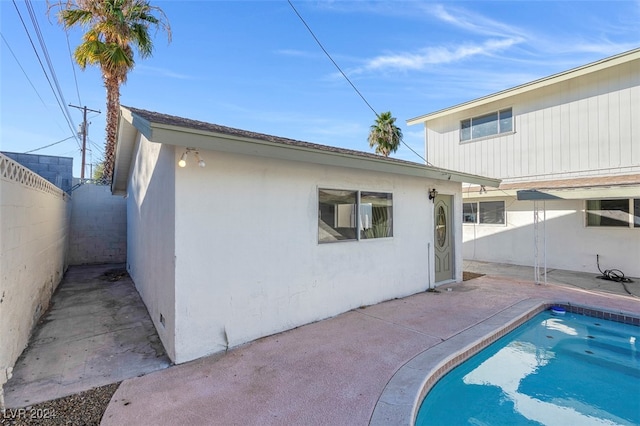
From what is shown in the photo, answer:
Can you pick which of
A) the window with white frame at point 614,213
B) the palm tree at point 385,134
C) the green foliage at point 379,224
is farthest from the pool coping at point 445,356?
the palm tree at point 385,134

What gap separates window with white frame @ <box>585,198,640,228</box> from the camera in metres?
9.12

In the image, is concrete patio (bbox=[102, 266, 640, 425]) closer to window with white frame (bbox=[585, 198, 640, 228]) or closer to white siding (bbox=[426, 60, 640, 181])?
window with white frame (bbox=[585, 198, 640, 228])

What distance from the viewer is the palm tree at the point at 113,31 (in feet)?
32.4

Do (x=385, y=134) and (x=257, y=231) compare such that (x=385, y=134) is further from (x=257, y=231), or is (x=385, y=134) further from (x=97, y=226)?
(x=257, y=231)

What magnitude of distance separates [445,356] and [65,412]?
429 cm

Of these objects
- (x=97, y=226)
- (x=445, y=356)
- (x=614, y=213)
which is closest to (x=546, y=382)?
(x=445, y=356)

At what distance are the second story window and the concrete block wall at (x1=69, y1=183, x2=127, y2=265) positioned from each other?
1554 centimetres

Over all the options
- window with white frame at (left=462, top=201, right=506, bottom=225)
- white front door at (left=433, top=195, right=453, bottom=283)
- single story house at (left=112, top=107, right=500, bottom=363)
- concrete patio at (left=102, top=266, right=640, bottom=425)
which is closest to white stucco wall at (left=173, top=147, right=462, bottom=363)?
single story house at (left=112, top=107, right=500, bottom=363)

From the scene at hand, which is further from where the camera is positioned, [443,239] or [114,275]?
[114,275]

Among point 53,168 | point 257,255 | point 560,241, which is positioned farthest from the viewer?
point 53,168

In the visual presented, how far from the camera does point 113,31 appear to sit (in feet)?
33.2

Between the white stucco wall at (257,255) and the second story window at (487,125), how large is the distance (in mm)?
8716

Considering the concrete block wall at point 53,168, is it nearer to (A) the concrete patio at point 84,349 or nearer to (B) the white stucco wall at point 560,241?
(A) the concrete patio at point 84,349

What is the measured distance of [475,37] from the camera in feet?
32.1
